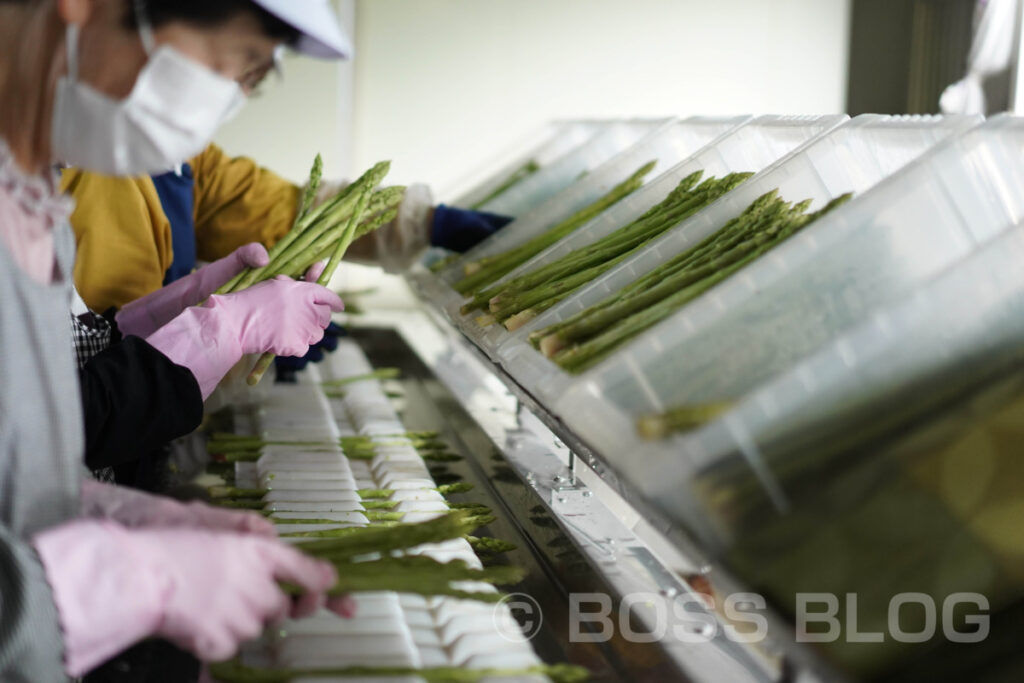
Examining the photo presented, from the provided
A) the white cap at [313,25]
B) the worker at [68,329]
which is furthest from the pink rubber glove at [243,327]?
the white cap at [313,25]

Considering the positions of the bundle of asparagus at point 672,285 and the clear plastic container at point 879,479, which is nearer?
the clear plastic container at point 879,479

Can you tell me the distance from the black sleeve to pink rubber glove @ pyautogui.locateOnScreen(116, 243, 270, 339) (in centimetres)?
58

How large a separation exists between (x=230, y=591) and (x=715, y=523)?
2.03ft

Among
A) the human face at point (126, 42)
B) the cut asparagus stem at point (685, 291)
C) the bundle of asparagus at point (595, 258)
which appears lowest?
the cut asparagus stem at point (685, 291)

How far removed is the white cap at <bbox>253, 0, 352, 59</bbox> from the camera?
127cm

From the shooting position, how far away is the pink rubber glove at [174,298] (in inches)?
95.5

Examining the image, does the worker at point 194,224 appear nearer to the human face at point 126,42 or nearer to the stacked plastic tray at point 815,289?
the human face at point 126,42

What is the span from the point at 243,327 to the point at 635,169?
1266 millimetres

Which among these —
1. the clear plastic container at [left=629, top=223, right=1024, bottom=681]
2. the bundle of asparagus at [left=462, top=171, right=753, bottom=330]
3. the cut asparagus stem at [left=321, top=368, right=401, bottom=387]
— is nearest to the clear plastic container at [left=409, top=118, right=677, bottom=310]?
the cut asparagus stem at [left=321, top=368, right=401, bottom=387]

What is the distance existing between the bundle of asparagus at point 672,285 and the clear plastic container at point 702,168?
1.28ft

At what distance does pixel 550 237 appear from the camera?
2.68m

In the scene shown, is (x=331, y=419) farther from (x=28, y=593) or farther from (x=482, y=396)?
(x=28, y=593)

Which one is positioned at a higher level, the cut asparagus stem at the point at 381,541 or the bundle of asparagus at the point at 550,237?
the bundle of asparagus at the point at 550,237

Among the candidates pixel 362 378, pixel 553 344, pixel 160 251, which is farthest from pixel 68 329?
pixel 362 378
